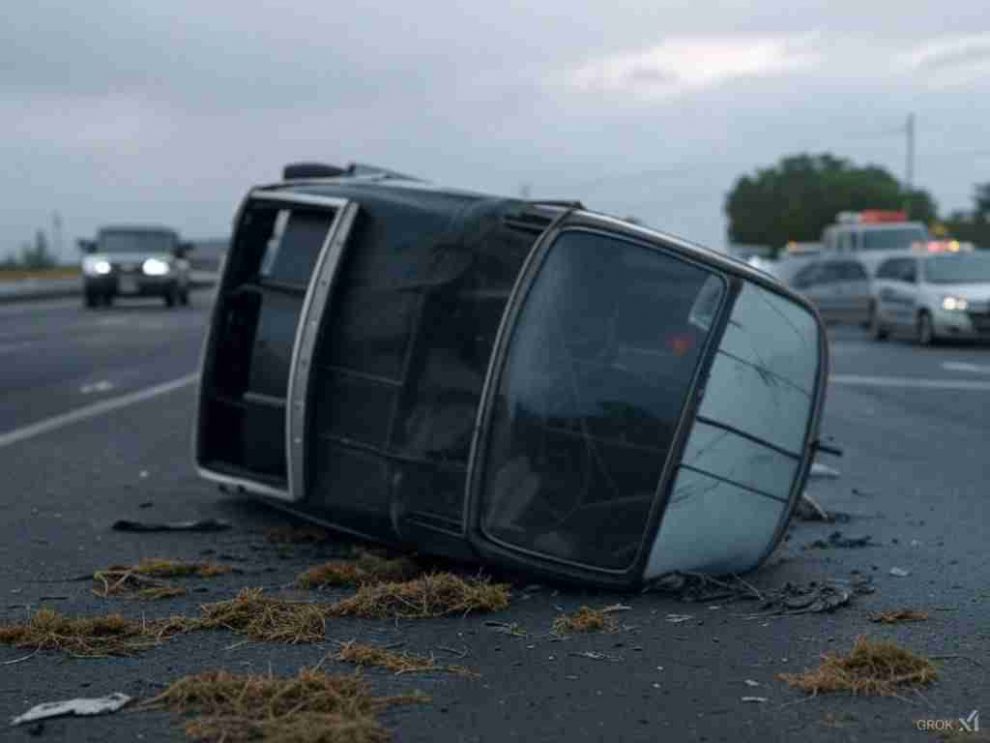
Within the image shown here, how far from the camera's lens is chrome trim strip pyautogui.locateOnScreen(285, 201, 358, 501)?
9227mm

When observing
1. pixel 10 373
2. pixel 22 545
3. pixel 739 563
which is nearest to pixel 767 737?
pixel 739 563

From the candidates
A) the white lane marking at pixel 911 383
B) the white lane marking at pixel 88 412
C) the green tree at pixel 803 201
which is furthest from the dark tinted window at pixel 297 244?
the green tree at pixel 803 201

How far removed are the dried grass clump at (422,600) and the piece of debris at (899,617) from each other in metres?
1.66

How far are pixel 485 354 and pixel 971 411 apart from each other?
425 inches

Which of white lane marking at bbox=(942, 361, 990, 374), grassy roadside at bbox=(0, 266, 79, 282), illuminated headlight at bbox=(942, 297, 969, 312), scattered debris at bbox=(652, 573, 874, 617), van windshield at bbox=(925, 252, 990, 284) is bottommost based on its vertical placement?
grassy roadside at bbox=(0, 266, 79, 282)

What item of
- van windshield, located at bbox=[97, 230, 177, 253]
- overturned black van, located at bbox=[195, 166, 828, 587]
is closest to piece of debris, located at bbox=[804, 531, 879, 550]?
overturned black van, located at bbox=[195, 166, 828, 587]

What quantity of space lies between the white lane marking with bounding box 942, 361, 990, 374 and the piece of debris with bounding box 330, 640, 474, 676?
17.9 metres

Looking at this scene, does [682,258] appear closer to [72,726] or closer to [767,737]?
[767,737]

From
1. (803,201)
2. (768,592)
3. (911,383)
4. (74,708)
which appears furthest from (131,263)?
(803,201)

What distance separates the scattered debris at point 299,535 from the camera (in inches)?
391

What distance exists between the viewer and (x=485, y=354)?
846 centimetres

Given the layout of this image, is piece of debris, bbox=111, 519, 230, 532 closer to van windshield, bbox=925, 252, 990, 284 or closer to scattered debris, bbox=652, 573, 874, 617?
scattered debris, bbox=652, 573, 874, 617

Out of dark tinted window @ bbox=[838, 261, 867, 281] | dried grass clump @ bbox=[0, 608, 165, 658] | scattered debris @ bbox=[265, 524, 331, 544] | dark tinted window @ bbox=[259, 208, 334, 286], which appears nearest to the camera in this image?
dried grass clump @ bbox=[0, 608, 165, 658]

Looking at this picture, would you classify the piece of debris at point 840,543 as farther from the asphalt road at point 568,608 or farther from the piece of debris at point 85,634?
the piece of debris at point 85,634
